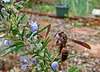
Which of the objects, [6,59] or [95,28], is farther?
[95,28]

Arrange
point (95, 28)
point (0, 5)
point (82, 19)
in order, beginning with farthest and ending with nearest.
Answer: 1. point (82, 19)
2. point (95, 28)
3. point (0, 5)

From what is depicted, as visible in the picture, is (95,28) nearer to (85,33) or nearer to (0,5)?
(85,33)

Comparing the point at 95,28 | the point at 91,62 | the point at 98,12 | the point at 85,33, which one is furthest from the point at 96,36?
the point at 98,12

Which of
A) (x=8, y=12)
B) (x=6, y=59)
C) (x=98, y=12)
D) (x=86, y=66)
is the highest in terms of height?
(x=8, y=12)

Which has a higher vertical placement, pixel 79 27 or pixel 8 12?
pixel 8 12

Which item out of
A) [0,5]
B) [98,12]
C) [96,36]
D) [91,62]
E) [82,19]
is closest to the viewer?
[0,5]

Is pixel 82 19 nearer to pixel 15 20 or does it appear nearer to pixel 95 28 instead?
pixel 95 28

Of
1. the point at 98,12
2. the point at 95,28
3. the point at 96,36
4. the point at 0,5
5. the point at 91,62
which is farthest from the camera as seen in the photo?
the point at 98,12

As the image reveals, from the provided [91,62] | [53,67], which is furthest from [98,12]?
[53,67]

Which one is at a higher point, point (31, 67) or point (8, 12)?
point (8, 12)
